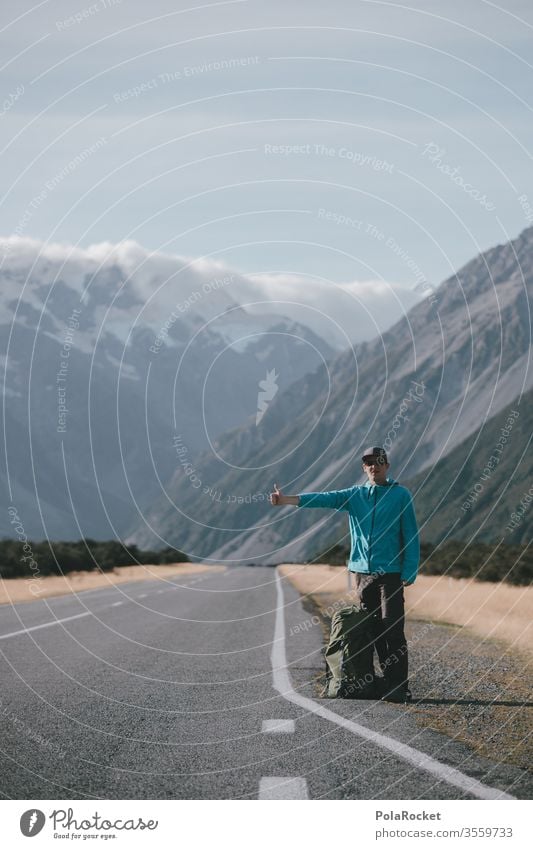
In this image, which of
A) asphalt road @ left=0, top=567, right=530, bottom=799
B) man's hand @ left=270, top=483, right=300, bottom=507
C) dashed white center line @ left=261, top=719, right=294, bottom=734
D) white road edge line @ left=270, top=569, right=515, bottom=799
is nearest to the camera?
white road edge line @ left=270, top=569, right=515, bottom=799

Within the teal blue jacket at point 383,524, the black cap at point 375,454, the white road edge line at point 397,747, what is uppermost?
the black cap at point 375,454

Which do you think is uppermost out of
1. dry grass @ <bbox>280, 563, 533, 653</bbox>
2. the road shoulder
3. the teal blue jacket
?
the teal blue jacket

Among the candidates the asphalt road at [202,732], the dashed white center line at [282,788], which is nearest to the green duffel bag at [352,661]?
the asphalt road at [202,732]

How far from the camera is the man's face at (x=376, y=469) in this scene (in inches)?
420

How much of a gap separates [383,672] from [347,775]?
4127mm

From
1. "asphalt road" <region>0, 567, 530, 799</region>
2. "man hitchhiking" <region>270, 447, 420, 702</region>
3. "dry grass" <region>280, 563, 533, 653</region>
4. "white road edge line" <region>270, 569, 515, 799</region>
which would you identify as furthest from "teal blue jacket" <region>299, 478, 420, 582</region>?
"white road edge line" <region>270, 569, 515, 799</region>

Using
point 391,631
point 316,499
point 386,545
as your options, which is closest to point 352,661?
point 391,631

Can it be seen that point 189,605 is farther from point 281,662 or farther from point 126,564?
point 126,564

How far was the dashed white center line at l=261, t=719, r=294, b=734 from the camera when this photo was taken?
8727 millimetres

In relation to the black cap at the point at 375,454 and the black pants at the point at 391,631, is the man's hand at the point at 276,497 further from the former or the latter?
the black pants at the point at 391,631

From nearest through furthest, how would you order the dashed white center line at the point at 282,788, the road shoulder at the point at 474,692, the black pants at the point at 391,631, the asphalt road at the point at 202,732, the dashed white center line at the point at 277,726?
the dashed white center line at the point at 282,788, the asphalt road at the point at 202,732, the road shoulder at the point at 474,692, the dashed white center line at the point at 277,726, the black pants at the point at 391,631

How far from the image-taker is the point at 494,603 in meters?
27.2

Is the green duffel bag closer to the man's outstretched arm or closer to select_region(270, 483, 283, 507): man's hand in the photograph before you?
the man's outstretched arm
